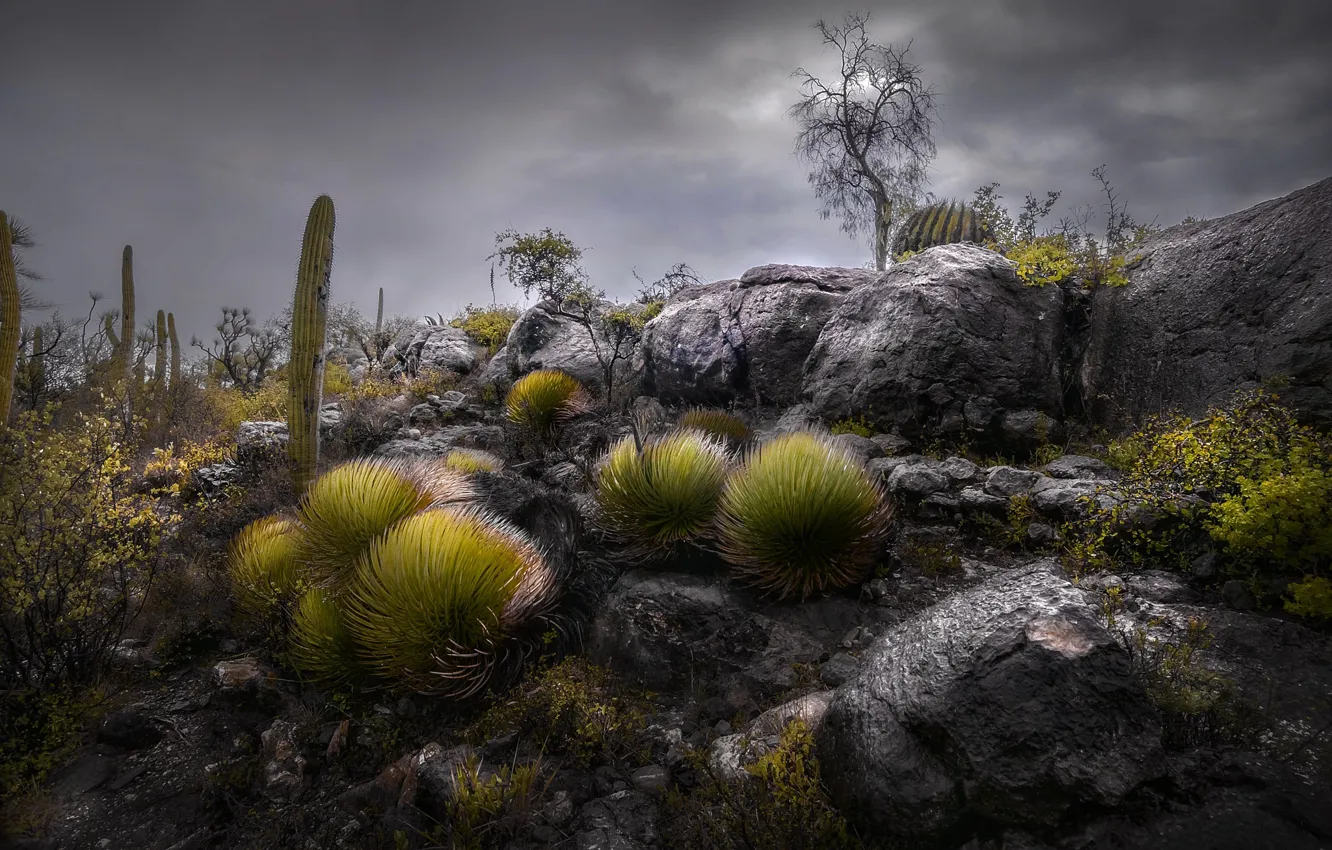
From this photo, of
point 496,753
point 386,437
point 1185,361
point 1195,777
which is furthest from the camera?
point 386,437

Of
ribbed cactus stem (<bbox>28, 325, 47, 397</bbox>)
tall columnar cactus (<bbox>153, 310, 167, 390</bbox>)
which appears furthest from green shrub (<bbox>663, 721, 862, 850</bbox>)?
tall columnar cactus (<bbox>153, 310, 167, 390</bbox>)

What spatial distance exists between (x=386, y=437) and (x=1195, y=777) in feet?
34.8

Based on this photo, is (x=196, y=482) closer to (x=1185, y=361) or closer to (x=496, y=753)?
(x=496, y=753)

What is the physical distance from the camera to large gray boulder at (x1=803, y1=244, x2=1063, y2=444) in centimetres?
646

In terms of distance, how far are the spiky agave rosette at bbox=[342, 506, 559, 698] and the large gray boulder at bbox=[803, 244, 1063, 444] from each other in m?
4.82

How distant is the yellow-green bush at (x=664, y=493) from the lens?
4.98 metres

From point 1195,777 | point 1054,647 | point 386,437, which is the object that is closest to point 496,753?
point 1054,647

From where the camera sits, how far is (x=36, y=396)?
46.1 ft

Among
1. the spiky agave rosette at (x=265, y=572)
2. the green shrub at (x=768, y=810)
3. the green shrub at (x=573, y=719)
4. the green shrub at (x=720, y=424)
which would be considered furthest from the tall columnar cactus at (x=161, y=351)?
the green shrub at (x=768, y=810)

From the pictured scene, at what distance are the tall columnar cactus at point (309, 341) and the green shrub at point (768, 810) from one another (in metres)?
6.78

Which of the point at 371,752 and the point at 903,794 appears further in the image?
the point at 371,752

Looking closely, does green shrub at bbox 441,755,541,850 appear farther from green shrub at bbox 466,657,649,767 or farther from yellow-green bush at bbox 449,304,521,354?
yellow-green bush at bbox 449,304,521,354

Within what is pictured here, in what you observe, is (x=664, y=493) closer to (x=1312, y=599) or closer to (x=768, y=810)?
(x=768, y=810)

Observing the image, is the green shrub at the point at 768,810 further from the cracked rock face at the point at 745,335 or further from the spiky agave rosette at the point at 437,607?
the cracked rock face at the point at 745,335
